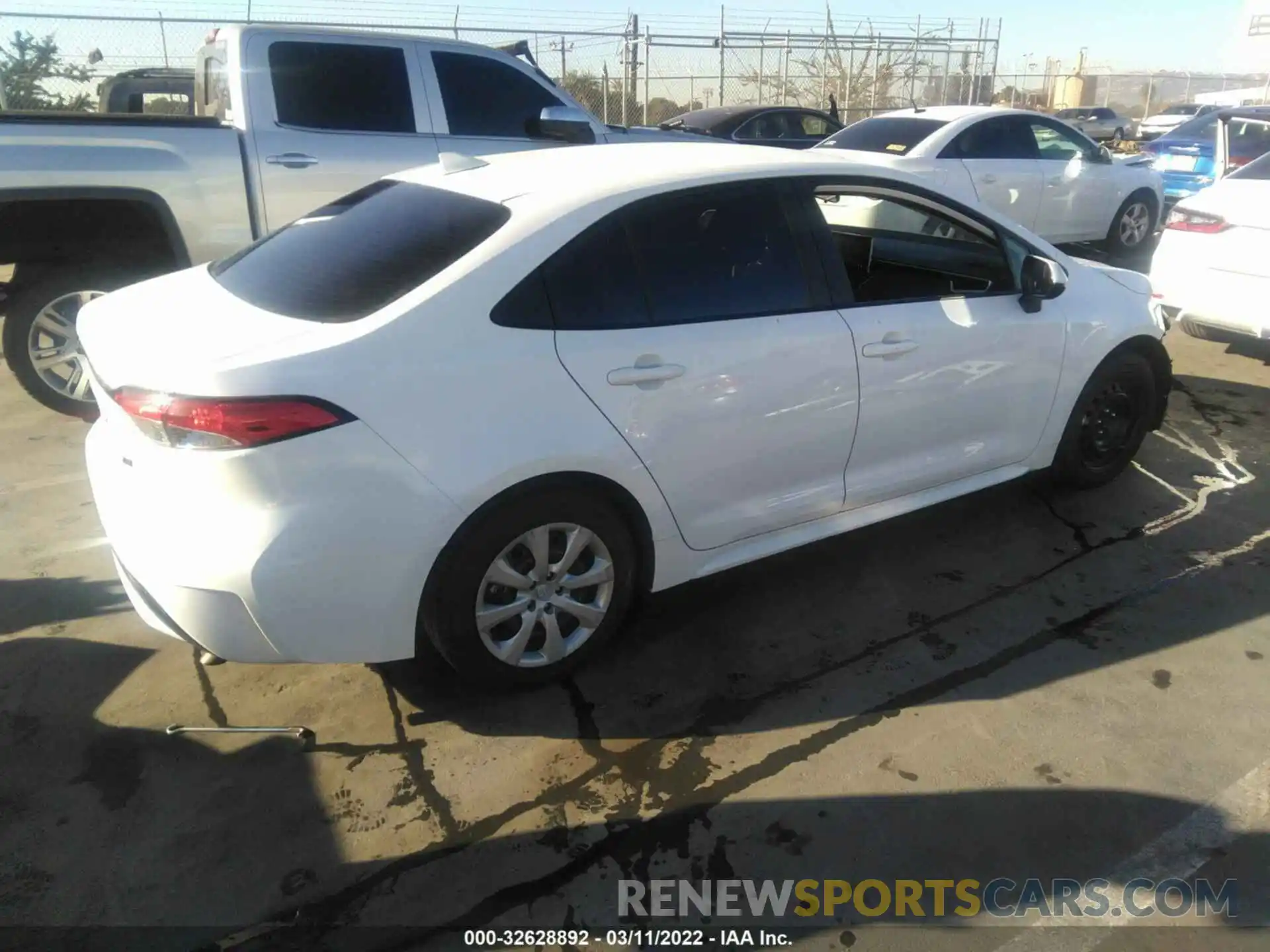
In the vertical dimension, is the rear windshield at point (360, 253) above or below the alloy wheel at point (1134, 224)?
above

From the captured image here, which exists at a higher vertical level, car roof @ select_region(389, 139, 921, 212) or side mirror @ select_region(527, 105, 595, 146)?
side mirror @ select_region(527, 105, 595, 146)

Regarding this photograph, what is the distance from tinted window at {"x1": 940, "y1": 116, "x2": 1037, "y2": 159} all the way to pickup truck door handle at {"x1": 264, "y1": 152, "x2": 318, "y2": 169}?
209 inches

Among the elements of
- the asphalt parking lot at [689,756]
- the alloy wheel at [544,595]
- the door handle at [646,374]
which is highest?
the door handle at [646,374]

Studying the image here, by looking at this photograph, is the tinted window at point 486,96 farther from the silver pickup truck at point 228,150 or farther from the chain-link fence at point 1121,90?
the chain-link fence at point 1121,90

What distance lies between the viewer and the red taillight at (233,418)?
241 cm

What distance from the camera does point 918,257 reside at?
4512 millimetres

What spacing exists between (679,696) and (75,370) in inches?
159

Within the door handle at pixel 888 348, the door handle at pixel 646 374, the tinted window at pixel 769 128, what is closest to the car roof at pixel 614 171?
the door handle at pixel 646 374

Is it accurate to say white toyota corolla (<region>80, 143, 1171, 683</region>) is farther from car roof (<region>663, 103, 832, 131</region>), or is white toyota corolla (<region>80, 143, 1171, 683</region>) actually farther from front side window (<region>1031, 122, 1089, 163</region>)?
car roof (<region>663, 103, 832, 131</region>)

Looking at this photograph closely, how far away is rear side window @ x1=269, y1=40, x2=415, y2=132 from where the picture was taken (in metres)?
5.61

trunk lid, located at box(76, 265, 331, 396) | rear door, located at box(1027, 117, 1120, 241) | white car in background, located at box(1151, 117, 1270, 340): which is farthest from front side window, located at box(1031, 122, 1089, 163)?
trunk lid, located at box(76, 265, 331, 396)

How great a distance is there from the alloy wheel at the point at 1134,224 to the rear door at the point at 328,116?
7473 mm

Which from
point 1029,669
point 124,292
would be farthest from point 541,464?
point 1029,669

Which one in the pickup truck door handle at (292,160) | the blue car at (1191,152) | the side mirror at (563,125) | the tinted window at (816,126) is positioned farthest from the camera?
the tinted window at (816,126)
